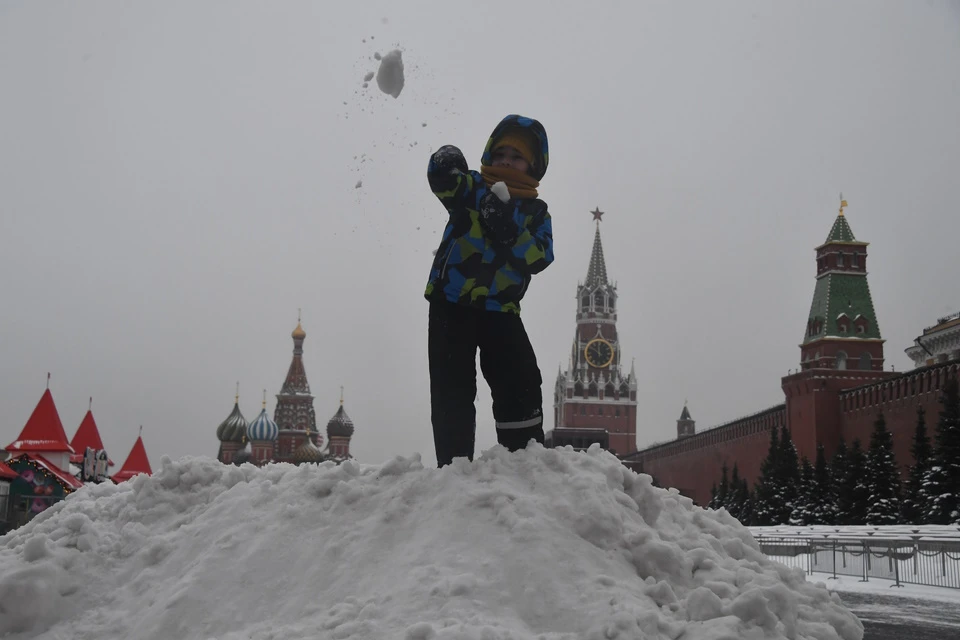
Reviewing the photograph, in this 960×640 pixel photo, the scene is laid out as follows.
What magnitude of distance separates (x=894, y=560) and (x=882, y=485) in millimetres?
15552

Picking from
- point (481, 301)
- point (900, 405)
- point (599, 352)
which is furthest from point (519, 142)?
point (599, 352)

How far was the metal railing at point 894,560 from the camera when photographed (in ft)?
43.7

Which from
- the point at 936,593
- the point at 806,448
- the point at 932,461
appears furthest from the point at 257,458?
the point at 936,593

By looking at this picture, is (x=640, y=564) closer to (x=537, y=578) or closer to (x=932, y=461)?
(x=537, y=578)

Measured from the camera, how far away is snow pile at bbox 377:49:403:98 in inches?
211

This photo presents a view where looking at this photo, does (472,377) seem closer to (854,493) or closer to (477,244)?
(477,244)

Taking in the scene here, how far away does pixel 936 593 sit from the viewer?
473 inches

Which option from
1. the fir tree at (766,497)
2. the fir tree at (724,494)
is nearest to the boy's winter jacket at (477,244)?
the fir tree at (766,497)

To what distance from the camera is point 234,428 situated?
65.5 meters

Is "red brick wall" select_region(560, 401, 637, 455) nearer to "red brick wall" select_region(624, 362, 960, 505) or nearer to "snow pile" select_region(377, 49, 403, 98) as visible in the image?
"red brick wall" select_region(624, 362, 960, 505)

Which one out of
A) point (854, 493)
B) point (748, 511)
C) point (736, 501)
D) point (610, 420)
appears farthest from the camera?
point (610, 420)

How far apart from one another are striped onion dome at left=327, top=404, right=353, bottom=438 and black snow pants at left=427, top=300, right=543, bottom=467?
63.5 meters

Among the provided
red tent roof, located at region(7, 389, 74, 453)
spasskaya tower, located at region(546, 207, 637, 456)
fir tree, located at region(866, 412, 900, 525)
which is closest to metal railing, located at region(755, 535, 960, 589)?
→ fir tree, located at region(866, 412, 900, 525)

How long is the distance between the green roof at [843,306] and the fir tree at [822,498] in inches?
471
